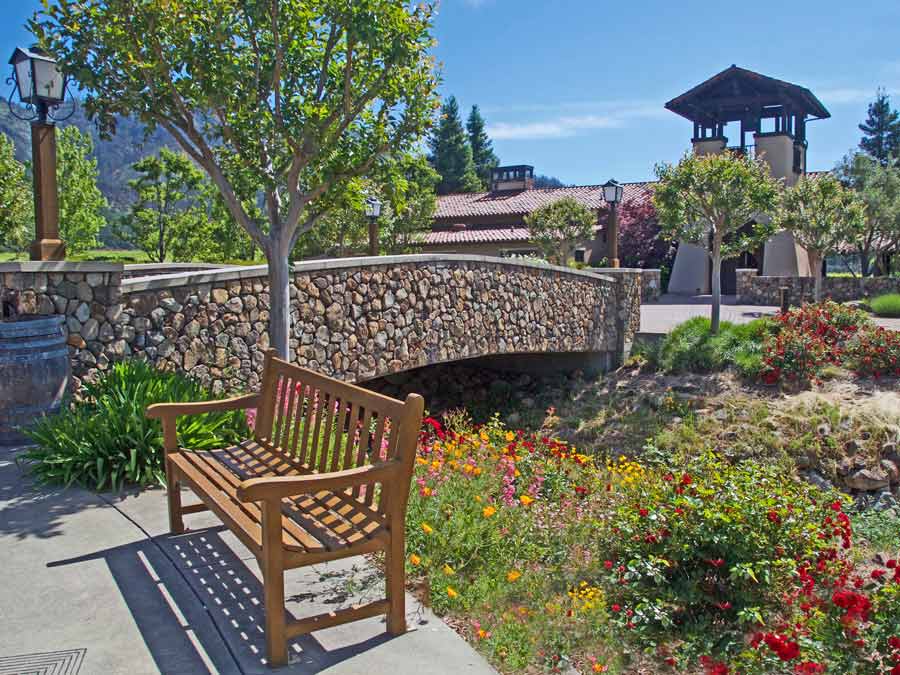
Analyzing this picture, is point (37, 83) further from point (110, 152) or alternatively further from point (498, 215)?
point (110, 152)

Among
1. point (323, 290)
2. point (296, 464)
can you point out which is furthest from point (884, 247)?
point (296, 464)

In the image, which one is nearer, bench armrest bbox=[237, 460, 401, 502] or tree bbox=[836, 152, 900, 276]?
bench armrest bbox=[237, 460, 401, 502]

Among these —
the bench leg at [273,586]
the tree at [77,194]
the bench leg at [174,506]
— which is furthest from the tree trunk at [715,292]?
the tree at [77,194]

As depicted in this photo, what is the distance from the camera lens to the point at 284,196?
8.81 metres

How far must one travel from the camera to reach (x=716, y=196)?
54.3 ft

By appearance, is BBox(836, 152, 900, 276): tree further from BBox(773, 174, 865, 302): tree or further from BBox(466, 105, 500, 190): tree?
BBox(466, 105, 500, 190): tree

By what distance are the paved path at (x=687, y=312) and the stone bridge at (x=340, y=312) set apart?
2611mm

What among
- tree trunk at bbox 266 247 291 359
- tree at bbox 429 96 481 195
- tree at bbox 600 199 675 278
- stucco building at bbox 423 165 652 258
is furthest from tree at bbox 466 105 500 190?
tree trunk at bbox 266 247 291 359

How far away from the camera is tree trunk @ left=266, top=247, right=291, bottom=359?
26.4 ft

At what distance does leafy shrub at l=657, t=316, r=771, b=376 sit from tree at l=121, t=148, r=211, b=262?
54.0 ft

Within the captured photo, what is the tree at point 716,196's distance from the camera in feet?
54.1

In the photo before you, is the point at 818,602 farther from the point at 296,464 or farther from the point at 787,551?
the point at 296,464

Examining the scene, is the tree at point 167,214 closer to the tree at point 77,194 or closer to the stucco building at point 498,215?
the tree at point 77,194

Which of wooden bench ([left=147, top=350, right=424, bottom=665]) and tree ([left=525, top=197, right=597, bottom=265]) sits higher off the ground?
tree ([left=525, top=197, right=597, bottom=265])
